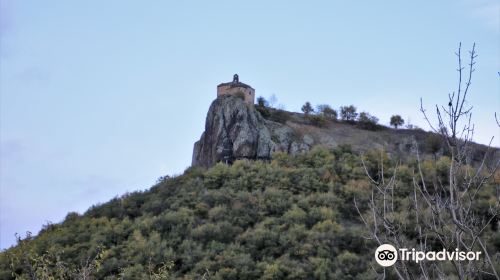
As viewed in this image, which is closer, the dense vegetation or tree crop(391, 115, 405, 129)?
the dense vegetation

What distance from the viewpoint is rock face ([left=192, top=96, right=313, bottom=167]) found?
33000 millimetres

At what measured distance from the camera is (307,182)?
27375mm

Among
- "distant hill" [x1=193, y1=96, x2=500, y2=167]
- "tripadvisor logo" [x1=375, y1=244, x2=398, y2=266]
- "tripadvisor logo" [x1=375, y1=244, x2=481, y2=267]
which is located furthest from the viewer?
"distant hill" [x1=193, y1=96, x2=500, y2=167]

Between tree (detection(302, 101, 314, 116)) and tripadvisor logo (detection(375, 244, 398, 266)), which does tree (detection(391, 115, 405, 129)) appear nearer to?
tree (detection(302, 101, 314, 116))

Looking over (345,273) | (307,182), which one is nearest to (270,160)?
(307,182)

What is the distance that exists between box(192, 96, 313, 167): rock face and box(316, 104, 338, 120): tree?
8.04m

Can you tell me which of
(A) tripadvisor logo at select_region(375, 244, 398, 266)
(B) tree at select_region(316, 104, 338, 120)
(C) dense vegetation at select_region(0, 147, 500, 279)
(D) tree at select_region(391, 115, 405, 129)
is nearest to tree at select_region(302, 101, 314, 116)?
(B) tree at select_region(316, 104, 338, 120)

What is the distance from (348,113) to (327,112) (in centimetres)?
146

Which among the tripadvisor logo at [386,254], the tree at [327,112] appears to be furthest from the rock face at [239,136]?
the tripadvisor logo at [386,254]

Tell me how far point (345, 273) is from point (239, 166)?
1241 centimetres

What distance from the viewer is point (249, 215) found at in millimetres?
24250

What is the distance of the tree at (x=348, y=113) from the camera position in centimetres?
4391

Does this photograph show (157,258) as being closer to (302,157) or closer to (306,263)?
(306,263)

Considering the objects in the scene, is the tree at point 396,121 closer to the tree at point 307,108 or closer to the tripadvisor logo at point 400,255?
the tree at point 307,108
